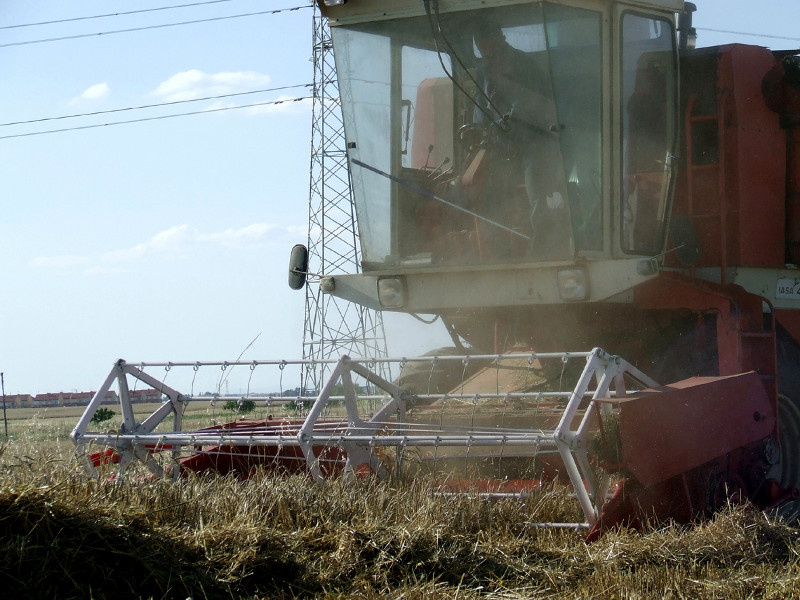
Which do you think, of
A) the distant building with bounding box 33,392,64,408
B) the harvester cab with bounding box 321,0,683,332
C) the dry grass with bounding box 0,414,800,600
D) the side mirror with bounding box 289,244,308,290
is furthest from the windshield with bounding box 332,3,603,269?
the distant building with bounding box 33,392,64,408

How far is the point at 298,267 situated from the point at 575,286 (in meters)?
1.84

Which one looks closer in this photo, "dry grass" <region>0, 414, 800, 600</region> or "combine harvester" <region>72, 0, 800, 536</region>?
"dry grass" <region>0, 414, 800, 600</region>

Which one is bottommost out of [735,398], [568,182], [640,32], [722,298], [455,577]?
[455,577]

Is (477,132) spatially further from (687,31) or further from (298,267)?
(687,31)

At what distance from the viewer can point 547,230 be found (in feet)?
17.7

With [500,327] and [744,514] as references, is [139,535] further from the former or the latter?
[500,327]

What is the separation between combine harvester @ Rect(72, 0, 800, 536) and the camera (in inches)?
200

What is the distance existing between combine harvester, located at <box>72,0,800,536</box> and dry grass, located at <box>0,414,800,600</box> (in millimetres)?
769

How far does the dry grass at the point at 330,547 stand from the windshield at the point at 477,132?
190 cm

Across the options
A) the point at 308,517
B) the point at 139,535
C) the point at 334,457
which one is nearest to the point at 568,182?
the point at 334,457

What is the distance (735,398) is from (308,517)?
228 cm

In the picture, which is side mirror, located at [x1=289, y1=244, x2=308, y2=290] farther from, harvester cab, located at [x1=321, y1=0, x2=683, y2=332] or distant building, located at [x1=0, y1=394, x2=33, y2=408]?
distant building, located at [x1=0, y1=394, x2=33, y2=408]

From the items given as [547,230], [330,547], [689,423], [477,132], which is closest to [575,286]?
[547,230]

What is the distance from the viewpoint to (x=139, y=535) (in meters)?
3.22
